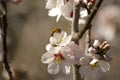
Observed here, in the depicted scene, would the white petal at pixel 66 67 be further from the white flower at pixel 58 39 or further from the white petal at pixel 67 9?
the white petal at pixel 67 9

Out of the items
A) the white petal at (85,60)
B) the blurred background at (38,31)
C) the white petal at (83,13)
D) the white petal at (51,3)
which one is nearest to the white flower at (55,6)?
the white petal at (51,3)

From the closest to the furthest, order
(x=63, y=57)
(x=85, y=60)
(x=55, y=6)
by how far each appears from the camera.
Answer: (x=85, y=60) < (x=63, y=57) < (x=55, y=6)

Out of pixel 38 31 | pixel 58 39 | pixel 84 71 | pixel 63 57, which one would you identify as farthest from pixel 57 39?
pixel 38 31

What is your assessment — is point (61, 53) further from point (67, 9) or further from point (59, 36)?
point (67, 9)

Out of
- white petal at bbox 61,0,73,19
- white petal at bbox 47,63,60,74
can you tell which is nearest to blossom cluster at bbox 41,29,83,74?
white petal at bbox 47,63,60,74

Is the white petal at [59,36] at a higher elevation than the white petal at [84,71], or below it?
higher

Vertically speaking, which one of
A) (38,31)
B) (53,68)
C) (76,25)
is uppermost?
(76,25)
